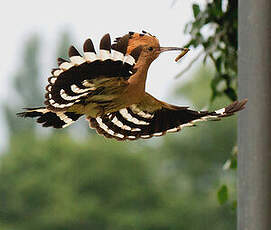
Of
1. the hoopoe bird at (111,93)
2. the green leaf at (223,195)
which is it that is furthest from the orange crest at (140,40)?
the green leaf at (223,195)

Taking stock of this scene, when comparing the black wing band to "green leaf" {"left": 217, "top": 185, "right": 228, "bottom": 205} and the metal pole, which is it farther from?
"green leaf" {"left": 217, "top": 185, "right": 228, "bottom": 205}

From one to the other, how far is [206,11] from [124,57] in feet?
2.33

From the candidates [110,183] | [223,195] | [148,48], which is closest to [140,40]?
[148,48]

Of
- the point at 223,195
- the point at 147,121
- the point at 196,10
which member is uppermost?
the point at 196,10

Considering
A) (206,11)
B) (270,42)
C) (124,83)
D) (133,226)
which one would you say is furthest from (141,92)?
(133,226)

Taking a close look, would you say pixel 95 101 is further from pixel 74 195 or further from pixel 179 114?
pixel 74 195

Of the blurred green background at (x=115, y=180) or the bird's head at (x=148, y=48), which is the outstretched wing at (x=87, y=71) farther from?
the blurred green background at (x=115, y=180)

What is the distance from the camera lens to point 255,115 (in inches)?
31.9

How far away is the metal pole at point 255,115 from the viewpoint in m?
0.80

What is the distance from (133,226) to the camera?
443 inches

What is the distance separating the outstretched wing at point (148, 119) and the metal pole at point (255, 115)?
190 mm

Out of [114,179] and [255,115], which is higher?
[255,115]

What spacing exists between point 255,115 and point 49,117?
288 mm

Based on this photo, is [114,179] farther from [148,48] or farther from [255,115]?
[148,48]
